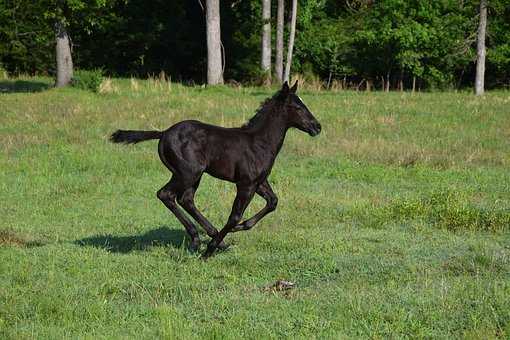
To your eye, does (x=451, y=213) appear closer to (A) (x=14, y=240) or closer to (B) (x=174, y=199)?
(B) (x=174, y=199)

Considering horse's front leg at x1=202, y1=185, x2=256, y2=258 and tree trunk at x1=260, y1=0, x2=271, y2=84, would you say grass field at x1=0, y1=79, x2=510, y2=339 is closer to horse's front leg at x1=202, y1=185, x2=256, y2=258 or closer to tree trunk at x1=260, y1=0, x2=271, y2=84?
horse's front leg at x1=202, y1=185, x2=256, y2=258

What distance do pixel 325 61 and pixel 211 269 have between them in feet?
104

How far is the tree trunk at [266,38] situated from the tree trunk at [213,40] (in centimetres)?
268

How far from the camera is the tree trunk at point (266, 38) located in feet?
112

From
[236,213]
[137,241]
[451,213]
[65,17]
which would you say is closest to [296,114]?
[236,213]

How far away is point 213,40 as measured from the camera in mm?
31812

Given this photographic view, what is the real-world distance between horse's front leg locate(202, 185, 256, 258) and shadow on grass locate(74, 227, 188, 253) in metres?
0.66

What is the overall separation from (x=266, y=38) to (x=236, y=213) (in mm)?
25976

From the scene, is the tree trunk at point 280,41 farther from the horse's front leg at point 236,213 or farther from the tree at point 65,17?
the horse's front leg at point 236,213

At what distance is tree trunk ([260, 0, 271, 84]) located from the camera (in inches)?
1350

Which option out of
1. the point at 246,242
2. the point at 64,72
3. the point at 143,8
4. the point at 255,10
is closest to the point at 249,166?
the point at 246,242

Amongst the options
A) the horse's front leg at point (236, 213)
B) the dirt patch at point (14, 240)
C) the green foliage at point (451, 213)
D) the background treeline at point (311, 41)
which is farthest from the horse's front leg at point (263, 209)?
the background treeline at point (311, 41)

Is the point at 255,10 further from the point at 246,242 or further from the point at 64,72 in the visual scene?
the point at 246,242

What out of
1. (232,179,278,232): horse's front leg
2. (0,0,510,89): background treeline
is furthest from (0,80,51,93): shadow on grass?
(232,179,278,232): horse's front leg
